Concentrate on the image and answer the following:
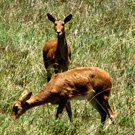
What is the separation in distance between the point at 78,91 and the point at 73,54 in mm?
2731

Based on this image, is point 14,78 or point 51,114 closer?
point 51,114

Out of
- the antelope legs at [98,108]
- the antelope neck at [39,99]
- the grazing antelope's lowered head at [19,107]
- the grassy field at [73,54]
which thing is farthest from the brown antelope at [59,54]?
the grazing antelope's lowered head at [19,107]

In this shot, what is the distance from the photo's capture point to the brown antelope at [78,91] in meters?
7.81

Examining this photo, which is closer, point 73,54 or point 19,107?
point 19,107

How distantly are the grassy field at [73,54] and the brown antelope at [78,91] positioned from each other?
0.20m

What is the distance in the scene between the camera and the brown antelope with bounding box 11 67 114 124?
7.81 meters

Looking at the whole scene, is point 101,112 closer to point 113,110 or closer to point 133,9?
point 113,110

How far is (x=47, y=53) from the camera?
1066 centimetres

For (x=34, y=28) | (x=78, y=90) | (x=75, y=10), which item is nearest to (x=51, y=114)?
(x=78, y=90)

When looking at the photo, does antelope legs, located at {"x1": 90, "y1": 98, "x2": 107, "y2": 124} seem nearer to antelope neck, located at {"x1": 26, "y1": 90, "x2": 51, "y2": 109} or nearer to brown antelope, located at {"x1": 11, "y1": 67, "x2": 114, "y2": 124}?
brown antelope, located at {"x1": 11, "y1": 67, "x2": 114, "y2": 124}

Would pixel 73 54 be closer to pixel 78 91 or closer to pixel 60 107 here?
pixel 78 91

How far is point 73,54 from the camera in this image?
10.6 metres

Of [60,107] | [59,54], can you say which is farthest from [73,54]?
[60,107]

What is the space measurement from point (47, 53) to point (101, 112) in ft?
9.49
